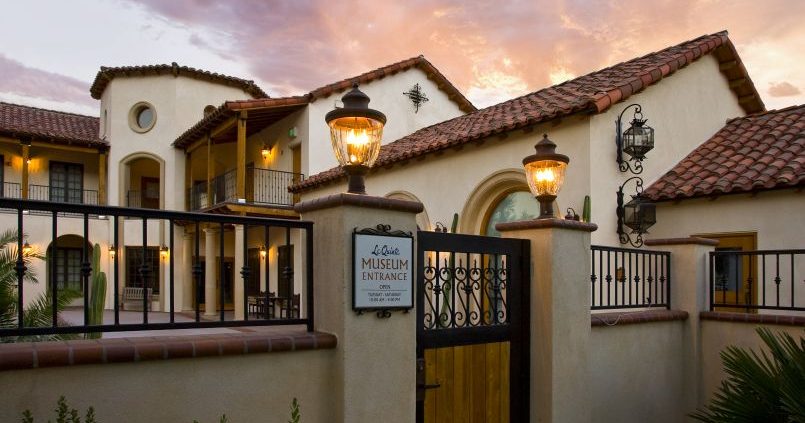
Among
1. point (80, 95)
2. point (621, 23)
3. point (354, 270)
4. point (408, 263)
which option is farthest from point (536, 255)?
point (80, 95)

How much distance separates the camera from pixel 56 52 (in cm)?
2105

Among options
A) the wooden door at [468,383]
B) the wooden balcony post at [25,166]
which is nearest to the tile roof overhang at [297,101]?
the wooden balcony post at [25,166]

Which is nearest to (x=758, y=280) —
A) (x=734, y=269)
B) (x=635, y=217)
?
(x=734, y=269)

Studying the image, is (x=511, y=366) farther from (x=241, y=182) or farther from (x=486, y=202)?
(x=241, y=182)

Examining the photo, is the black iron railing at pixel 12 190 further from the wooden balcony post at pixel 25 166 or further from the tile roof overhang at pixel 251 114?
the tile roof overhang at pixel 251 114

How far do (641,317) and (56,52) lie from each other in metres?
21.7

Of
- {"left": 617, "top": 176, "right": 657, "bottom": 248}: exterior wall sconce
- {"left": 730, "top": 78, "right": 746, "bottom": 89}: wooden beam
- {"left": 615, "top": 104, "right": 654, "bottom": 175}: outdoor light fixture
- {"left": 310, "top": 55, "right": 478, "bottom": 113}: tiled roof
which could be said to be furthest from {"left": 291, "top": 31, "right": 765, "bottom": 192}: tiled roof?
{"left": 310, "top": 55, "right": 478, "bottom": 113}: tiled roof

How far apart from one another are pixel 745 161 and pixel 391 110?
11112mm

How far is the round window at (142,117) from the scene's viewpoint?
887 inches

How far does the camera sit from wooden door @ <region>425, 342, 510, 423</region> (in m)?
5.07

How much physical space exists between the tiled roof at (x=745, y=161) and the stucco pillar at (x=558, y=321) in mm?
3858

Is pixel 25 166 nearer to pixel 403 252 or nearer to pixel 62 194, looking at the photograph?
pixel 62 194

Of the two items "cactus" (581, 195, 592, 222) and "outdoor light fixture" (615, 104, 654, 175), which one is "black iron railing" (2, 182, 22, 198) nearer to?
"cactus" (581, 195, 592, 222)

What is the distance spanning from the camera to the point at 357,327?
424 cm
